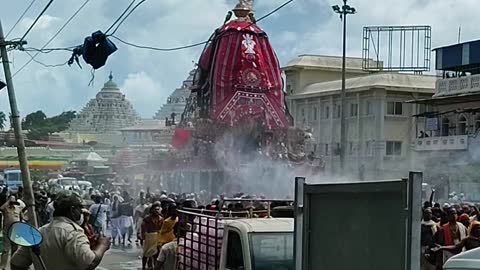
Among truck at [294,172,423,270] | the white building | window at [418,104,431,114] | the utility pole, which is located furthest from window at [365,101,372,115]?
truck at [294,172,423,270]

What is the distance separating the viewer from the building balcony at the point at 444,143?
44656mm

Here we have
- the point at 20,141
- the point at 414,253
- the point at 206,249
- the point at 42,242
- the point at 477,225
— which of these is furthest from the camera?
the point at 20,141

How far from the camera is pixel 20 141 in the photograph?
15.5 metres

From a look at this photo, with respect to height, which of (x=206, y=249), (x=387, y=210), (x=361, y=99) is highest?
(x=361, y=99)

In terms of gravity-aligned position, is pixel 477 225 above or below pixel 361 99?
below

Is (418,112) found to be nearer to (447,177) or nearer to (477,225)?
(447,177)

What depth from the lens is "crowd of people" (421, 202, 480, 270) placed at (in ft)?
39.0

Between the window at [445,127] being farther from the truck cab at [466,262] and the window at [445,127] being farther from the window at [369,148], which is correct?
the truck cab at [466,262]

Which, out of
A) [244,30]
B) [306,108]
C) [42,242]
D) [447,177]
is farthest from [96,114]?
[42,242]

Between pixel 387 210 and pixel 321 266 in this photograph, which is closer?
pixel 387 210

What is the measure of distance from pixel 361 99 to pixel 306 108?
6.78 m

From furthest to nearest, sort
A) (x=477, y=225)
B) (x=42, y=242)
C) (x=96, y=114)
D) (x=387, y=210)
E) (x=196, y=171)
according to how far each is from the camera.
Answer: (x=96, y=114) < (x=196, y=171) < (x=477, y=225) < (x=42, y=242) < (x=387, y=210)

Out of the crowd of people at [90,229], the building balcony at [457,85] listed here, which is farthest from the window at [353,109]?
the crowd of people at [90,229]

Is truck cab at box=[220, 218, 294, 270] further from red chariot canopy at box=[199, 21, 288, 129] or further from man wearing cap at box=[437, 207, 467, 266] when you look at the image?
red chariot canopy at box=[199, 21, 288, 129]
